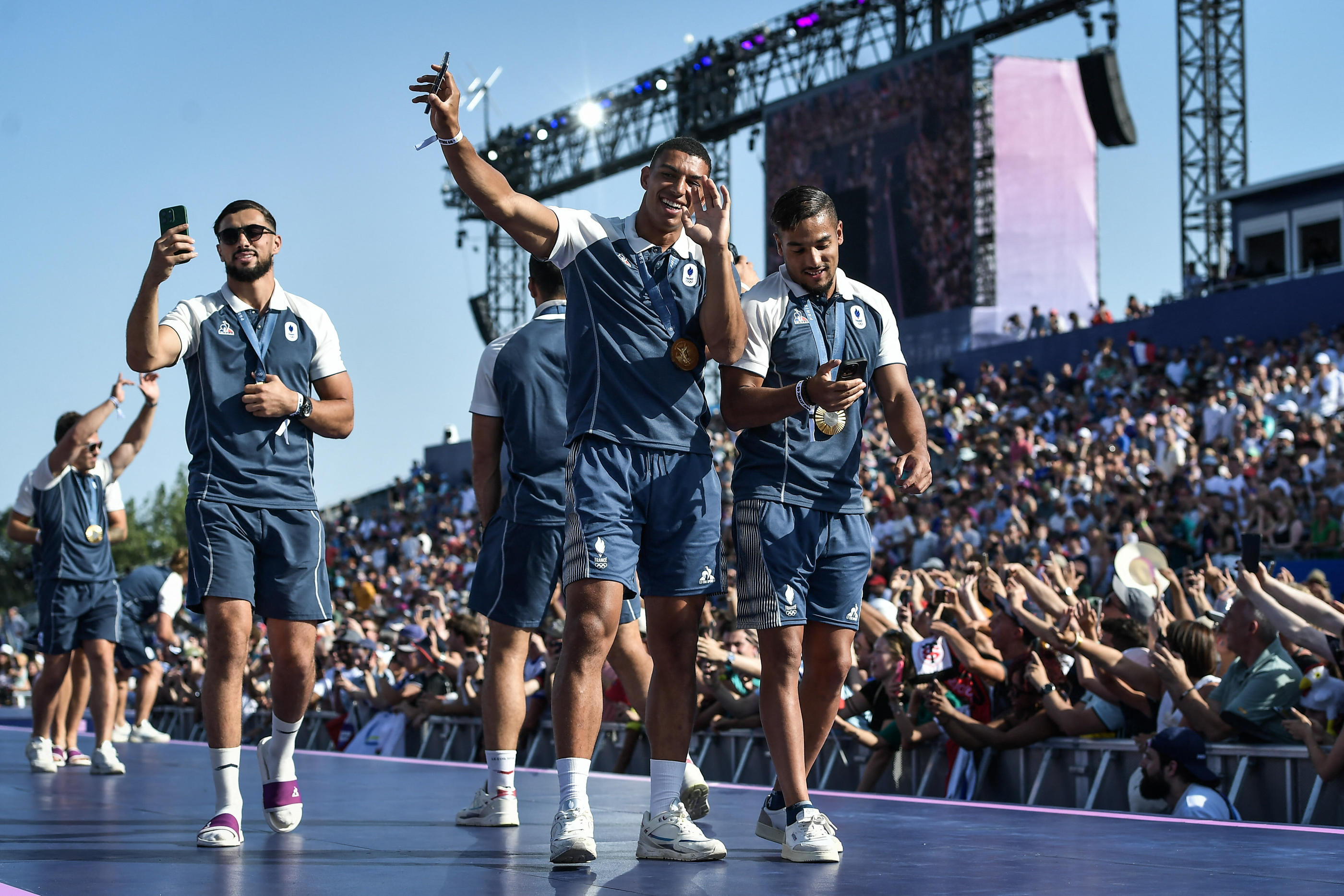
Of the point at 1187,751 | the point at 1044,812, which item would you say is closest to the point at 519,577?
the point at 1044,812

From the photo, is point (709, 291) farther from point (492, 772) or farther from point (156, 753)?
point (156, 753)

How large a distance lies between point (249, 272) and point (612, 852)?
2.07 metres

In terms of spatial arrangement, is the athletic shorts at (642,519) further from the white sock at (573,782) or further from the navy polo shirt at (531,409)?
the navy polo shirt at (531,409)

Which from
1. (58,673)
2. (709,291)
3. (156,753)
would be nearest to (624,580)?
(709,291)

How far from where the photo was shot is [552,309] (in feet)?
16.4

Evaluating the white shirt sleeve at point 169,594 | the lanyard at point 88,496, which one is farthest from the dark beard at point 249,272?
the white shirt sleeve at point 169,594

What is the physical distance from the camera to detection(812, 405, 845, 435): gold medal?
380cm

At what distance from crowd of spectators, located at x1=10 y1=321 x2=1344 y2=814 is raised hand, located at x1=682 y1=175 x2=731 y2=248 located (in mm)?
2867

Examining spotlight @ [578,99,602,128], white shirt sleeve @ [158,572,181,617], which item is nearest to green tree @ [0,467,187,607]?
spotlight @ [578,99,602,128]

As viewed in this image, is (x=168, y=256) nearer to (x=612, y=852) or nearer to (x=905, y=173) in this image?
(x=612, y=852)

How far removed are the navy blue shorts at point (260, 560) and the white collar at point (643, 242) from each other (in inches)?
54.0

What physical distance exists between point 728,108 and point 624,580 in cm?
2686

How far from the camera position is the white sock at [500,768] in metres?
4.55

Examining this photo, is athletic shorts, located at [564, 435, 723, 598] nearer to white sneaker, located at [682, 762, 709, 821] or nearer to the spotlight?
white sneaker, located at [682, 762, 709, 821]
